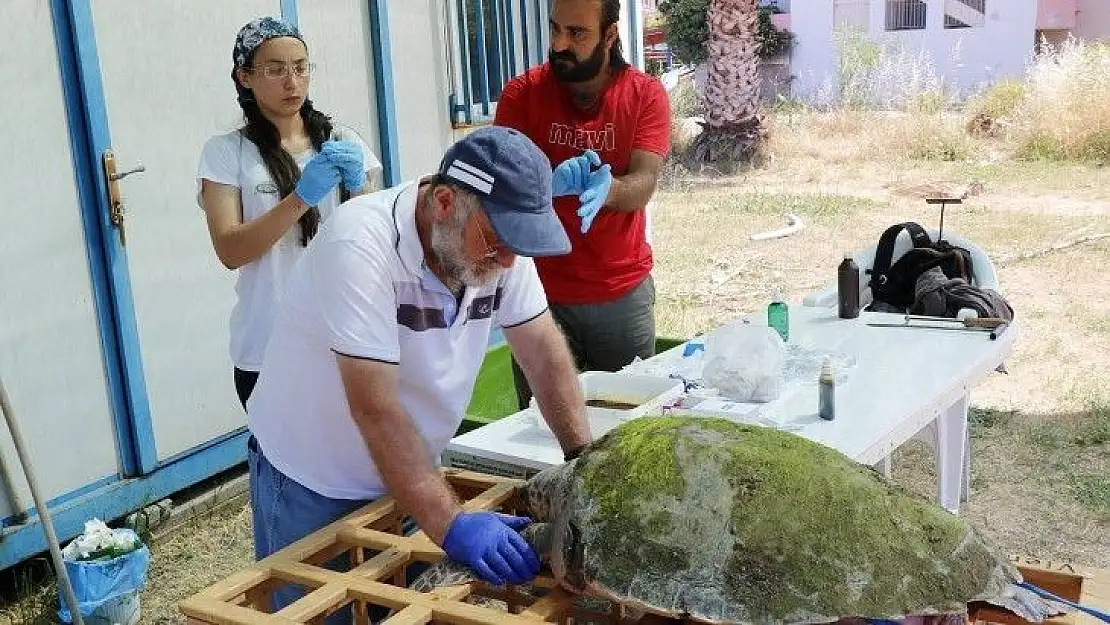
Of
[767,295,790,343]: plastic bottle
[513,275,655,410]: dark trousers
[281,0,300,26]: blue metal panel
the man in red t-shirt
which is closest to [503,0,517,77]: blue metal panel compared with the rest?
[281,0,300,26]: blue metal panel

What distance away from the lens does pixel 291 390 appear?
181cm

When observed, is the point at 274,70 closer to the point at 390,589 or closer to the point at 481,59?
the point at 390,589

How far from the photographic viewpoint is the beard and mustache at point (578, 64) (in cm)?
307

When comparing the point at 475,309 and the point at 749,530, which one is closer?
the point at 749,530

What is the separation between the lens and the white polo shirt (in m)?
1.62

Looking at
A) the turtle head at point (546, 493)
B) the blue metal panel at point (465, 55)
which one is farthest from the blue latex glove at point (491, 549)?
the blue metal panel at point (465, 55)

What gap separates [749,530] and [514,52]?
14.2 ft

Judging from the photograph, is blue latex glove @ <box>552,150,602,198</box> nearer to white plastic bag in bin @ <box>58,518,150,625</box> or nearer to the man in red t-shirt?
the man in red t-shirt

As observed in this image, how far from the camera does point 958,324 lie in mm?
3404

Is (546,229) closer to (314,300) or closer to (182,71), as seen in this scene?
(314,300)

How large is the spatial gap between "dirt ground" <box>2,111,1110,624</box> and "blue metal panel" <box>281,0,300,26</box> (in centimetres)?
207

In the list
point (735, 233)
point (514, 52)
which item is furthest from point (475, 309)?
point (735, 233)

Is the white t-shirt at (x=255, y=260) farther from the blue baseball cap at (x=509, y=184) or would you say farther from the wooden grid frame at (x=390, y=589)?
the blue baseball cap at (x=509, y=184)

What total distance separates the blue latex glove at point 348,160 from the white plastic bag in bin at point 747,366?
1104mm
